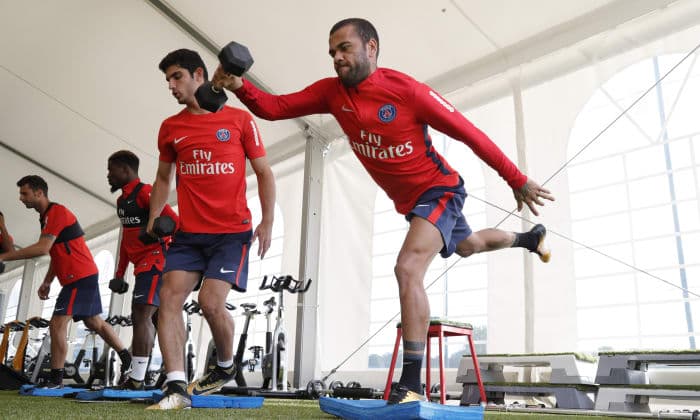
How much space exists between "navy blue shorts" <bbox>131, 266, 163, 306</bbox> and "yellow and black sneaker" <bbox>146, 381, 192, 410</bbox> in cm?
116

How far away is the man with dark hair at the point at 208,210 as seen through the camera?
2416 mm

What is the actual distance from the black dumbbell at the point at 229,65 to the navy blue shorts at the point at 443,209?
0.72 metres

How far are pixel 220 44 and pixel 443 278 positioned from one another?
2.93 m

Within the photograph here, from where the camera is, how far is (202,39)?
5.35 metres

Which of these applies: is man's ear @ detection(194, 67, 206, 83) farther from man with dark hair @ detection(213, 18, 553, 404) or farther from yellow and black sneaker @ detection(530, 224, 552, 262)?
yellow and black sneaker @ detection(530, 224, 552, 262)

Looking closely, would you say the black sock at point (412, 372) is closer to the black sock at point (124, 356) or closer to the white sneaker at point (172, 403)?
the white sneaker at point (172, 403)

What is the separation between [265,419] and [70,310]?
9.15 ft

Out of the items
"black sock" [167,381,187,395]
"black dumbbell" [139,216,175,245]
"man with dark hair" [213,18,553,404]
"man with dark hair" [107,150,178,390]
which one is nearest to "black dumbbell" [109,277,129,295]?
"man with dark hair" [107,150,178,390]

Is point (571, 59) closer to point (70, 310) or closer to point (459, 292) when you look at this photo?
point (459, 292)

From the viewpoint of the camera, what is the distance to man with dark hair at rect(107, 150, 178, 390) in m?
3.24

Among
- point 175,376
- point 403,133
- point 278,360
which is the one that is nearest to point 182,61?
point 403,133

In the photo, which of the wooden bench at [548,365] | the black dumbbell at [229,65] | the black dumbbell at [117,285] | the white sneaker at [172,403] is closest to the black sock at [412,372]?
the white sneaker at [172,403]

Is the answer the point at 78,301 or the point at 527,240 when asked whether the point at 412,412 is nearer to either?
the point at 527,240

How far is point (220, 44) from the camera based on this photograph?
17.7ft
